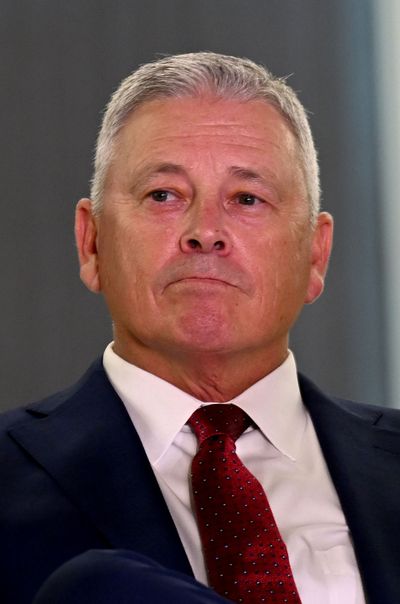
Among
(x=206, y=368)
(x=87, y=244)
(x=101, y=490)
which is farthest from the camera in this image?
(x=87, y=244)

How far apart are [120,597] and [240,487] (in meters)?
0.93

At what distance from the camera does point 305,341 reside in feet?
10.5

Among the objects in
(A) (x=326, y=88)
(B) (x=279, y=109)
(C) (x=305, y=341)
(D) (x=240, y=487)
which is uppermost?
(B) (x=279, y=109)

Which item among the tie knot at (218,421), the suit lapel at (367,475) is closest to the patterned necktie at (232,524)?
the tie knot at (218,421)

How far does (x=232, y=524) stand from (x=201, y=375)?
313 millimetres

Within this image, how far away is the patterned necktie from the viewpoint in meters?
1.50

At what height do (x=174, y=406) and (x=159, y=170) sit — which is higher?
(x=159, y=170)

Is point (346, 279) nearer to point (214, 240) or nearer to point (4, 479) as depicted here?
point (214, 240)

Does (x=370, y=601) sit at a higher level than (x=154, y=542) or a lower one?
lower

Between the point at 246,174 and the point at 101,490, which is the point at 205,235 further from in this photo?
the point at 101,490

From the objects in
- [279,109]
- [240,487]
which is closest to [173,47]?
[279,109]

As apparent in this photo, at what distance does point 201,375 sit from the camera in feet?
6.02

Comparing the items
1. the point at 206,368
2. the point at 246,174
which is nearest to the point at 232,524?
the point at 206,368

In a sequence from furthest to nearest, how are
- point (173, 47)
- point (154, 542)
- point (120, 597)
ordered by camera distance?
point (173, 47)
point (154, 542)
point (120, 597)
